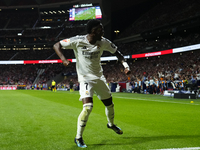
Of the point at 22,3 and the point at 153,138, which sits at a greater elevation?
the point at 22,3

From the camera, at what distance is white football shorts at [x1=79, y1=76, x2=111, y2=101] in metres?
4.12

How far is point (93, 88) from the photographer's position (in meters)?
4.25

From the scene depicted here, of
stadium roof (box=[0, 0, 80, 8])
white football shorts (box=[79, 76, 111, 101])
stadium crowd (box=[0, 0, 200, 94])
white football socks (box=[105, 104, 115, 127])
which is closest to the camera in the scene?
white football shorts (box=[79, 76, 111, 101])

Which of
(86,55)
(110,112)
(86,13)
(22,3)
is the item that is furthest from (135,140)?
(22,3)

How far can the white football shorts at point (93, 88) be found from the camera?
4.12 m

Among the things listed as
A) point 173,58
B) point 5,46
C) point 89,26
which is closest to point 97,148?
point 89,26

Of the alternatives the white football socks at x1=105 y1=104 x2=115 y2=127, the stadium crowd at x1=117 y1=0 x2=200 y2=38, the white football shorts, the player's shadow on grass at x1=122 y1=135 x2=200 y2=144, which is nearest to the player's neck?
the white football shorts

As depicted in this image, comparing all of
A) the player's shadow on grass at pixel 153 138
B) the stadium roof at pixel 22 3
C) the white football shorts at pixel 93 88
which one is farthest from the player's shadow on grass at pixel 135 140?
the stadium roof at pixel 22 3

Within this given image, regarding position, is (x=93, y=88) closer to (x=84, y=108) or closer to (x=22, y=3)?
(x=84, y=108)

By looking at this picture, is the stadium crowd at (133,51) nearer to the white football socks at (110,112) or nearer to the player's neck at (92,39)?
the white football socks at (110,112)

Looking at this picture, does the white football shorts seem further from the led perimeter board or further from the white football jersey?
the led perimeter board

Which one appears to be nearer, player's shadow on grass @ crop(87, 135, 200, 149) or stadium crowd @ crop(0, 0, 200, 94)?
player's shadow on grass @ crop(87, 135, 200, 149)

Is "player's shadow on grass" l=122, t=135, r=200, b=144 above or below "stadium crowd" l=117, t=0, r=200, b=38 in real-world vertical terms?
below

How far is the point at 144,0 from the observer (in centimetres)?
4897
